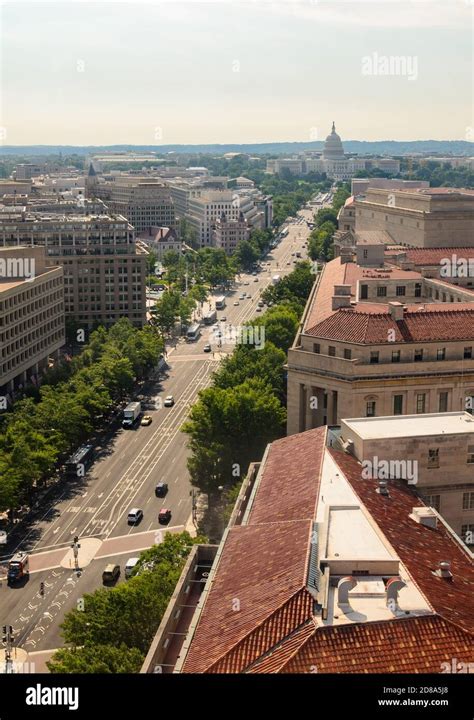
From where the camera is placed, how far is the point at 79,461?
318 feet

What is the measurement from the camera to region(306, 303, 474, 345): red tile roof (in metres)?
76.4

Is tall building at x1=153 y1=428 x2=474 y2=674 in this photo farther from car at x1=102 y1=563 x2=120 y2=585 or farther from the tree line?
the tree line

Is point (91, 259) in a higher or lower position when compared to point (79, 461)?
higher

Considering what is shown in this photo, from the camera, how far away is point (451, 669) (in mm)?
31234

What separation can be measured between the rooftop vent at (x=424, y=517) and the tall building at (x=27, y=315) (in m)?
79.8

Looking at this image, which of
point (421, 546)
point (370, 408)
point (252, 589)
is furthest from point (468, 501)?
point (252, 589)

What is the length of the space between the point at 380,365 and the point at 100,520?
29.4m

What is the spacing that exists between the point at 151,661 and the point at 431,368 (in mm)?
47640

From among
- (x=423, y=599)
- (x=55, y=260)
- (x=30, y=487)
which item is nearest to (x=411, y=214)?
(x=55, y=260)

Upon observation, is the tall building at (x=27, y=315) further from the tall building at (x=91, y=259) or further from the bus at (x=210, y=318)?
the bus at (x=210, y=318)

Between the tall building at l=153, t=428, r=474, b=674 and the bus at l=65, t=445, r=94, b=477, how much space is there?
46638mm

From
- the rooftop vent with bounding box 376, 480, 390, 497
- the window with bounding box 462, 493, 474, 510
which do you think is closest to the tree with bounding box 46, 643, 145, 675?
the rooftop vent with bounding box 376, 480, 390, 497

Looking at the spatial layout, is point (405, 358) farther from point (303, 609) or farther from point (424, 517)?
point (303, 609)

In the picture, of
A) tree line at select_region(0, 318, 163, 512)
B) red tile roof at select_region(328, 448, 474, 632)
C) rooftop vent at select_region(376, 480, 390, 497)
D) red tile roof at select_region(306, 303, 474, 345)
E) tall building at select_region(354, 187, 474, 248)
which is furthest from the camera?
tall building at select_region(354, 187, 474, 248)
